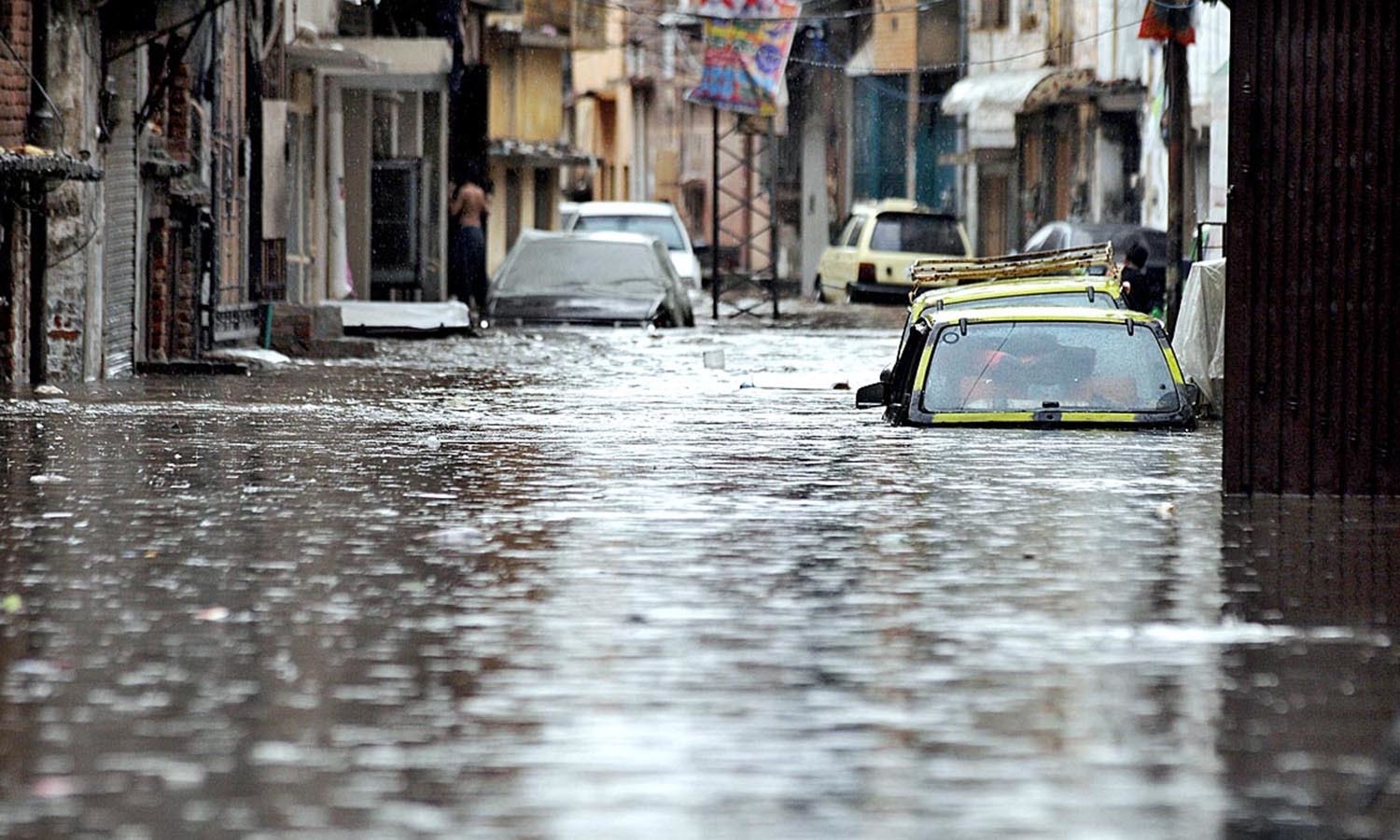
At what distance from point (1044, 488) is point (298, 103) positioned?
2468cm

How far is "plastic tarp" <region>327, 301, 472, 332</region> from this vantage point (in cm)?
3441

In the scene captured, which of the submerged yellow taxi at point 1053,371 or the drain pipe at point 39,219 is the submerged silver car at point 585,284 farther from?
the submerged yellow taxi at point 1053,371

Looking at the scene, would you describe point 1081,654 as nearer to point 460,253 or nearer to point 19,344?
point 19,344

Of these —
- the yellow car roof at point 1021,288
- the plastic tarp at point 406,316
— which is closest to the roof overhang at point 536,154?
the plastic tarp at point 406,316

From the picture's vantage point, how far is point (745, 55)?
43.6m

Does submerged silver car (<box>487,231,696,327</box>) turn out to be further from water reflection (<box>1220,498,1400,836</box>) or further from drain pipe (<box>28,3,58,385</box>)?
water reflection (<box>1220,498,1400,836</box>)

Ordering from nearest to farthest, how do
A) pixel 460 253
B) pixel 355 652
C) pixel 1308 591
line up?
pixel 355 652 < pixel 1308 591 < pixel 460 253

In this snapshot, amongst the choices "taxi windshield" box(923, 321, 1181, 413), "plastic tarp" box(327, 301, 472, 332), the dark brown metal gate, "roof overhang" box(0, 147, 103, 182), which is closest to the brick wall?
"roof overhang" box(0, 147, 103, 182)

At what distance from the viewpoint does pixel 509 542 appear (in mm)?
11344

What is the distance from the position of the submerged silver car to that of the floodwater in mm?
17906

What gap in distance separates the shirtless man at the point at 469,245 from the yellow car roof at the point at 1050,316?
1012 inches

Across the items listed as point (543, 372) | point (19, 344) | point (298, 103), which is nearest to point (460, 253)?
point (298, 103)

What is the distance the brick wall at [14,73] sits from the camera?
21.7 meters

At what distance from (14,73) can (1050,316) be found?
27.7ft
